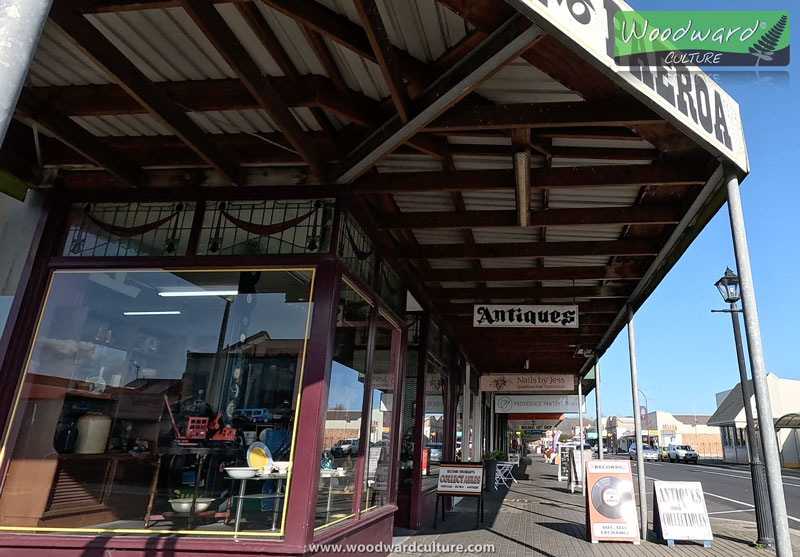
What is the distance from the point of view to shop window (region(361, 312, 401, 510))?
19.5ft

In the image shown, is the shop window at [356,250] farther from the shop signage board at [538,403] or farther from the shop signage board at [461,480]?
the shop signage board at [538,403]

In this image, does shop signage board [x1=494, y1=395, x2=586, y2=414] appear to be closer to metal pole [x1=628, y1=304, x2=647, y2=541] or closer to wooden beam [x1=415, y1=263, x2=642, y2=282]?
metal pole [x1=628, y1=304, x2=647, y2=541]

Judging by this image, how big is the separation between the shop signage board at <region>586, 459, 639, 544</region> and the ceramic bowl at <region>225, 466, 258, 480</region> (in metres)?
5.36

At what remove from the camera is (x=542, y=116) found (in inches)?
150

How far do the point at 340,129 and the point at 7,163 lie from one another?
9.75 ft

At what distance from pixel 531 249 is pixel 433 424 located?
4.50 m

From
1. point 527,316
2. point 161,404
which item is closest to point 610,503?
point 527,316

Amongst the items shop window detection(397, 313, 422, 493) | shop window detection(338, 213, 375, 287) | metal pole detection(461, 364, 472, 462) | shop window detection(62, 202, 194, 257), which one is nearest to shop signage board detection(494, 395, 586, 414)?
metal pole detection(461, 364, 472, 462)

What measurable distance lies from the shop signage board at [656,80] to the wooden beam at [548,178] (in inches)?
29.0

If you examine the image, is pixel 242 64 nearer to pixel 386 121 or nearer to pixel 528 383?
pixel 386 121

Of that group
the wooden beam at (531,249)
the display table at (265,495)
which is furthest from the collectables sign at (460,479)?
the display table at (265,495)

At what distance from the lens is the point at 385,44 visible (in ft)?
10.3

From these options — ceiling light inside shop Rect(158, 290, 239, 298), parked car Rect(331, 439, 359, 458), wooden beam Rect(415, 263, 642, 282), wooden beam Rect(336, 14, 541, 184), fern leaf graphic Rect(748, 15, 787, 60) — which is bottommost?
parked car Rect(331, 439, 359, 458)

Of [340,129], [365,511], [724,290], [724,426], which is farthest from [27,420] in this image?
[724,426]
